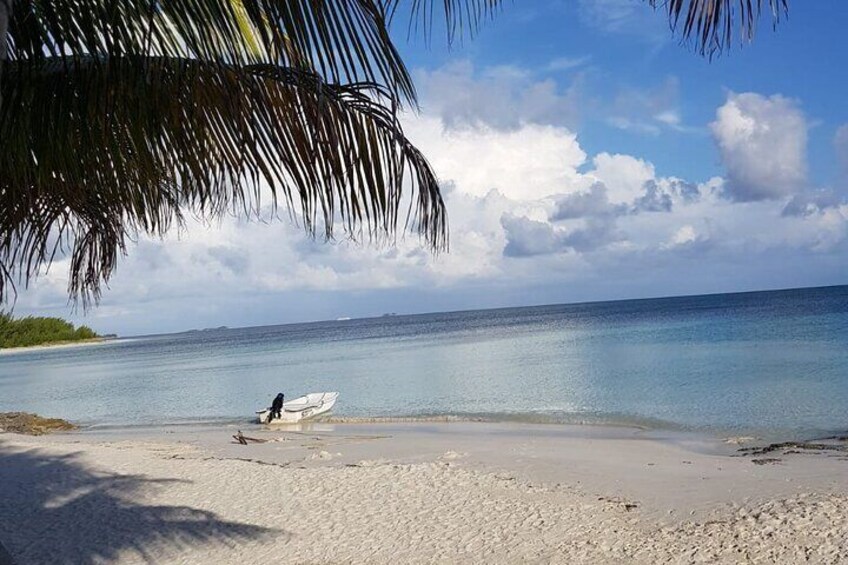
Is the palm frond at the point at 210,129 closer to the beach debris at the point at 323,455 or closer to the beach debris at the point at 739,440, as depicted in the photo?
the beach debris at the point at 323,455

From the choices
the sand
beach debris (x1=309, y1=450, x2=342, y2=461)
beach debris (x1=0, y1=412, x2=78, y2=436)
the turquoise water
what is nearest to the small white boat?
the turquoise water

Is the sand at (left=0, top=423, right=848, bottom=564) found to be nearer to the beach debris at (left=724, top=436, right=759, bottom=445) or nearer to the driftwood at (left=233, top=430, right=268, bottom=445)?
the beach debris at (left=724, top=436, right=759, bottom=445)

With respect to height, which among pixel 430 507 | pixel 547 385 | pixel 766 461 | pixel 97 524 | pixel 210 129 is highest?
pixel 210 129

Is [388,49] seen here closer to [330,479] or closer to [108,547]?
[108,547]

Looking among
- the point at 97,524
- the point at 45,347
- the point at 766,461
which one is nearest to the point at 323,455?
the point at 97,524

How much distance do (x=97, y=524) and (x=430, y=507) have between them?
3353 mm

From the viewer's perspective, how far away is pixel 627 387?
81.7 feet

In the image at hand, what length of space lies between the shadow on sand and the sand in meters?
0.02

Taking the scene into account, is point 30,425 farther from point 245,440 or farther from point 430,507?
point 430,507

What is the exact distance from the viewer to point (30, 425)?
66.4 feet

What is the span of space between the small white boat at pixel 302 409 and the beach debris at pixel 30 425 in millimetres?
5387

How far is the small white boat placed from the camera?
19625 mm

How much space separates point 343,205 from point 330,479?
785 centimetres

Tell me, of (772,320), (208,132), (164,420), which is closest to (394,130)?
(208,132)
